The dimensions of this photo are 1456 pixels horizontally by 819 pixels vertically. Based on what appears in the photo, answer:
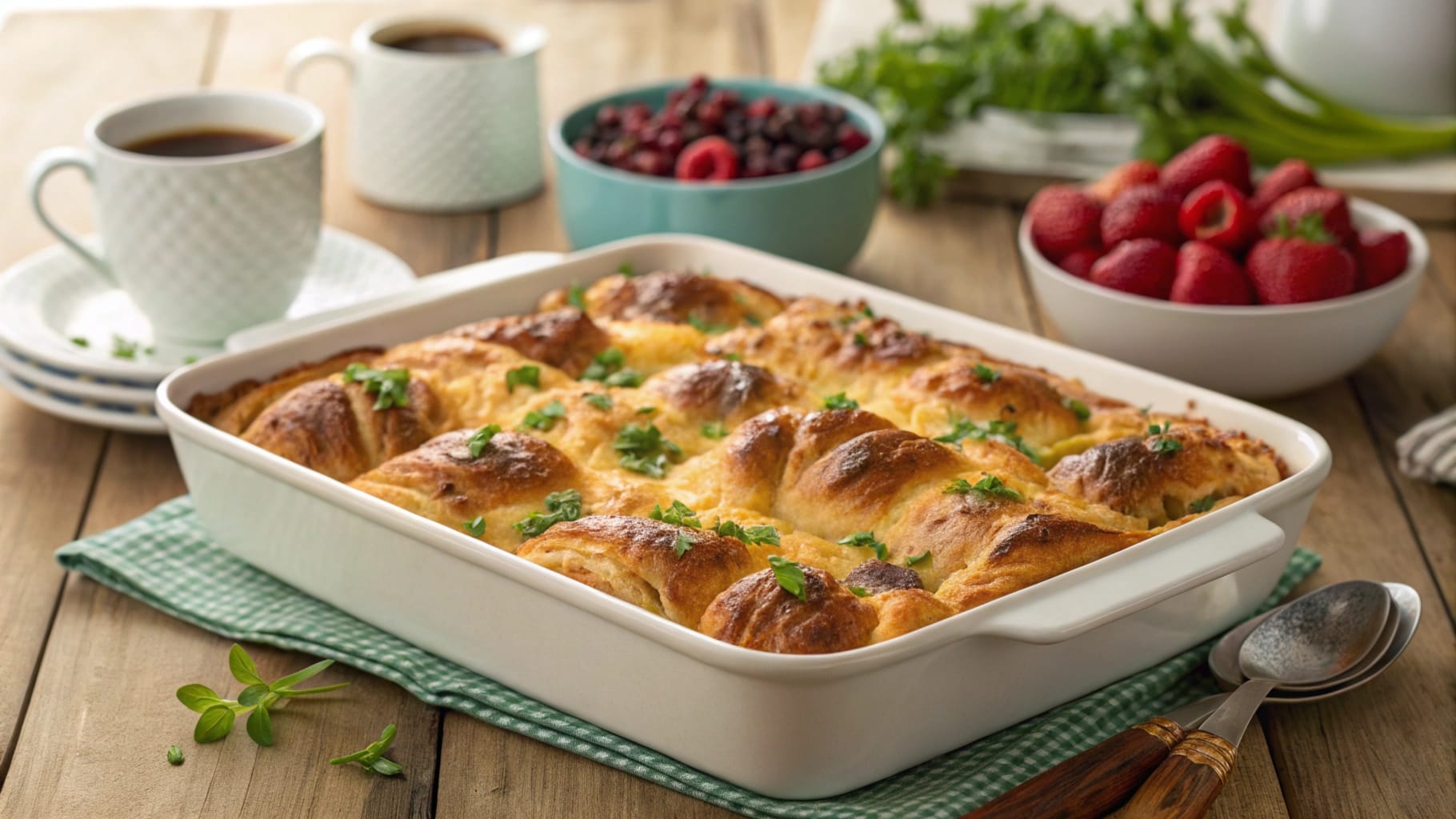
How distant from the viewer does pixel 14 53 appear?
536 centimetres

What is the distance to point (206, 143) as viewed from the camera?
353 centimetres

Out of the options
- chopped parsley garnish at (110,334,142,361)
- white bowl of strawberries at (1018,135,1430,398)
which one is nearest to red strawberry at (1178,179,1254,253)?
white bowl of strawberries at (1018,135,1430,398)

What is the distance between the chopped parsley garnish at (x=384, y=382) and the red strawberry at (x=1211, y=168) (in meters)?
1.81

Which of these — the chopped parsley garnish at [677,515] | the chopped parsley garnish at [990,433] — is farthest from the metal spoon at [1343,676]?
the chopped parsley garnish at [677,515]

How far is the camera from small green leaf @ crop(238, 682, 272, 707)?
2352mm

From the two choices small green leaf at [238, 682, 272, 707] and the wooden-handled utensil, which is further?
small green leaf at [238, 682, 272, 707]

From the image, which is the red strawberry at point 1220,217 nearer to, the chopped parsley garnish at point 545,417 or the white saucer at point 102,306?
the chopped parsley garnish at point 545,417

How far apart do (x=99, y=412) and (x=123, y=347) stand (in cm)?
31

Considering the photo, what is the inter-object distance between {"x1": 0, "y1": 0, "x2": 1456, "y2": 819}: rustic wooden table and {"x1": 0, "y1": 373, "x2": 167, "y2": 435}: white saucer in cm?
7

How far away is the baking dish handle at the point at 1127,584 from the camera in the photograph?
203cm

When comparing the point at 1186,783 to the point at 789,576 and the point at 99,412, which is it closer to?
the point at 789,576

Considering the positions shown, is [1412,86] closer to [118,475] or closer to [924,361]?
[924,361]

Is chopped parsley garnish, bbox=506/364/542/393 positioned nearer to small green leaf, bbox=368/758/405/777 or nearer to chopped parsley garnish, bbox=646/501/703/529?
chopped parsley garnish, bbox=646/501/703/529

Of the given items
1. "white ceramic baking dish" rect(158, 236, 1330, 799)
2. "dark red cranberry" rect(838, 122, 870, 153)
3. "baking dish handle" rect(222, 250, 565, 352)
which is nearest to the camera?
"white ceramic baking dish" rect(158, 236, 1330, 799)
